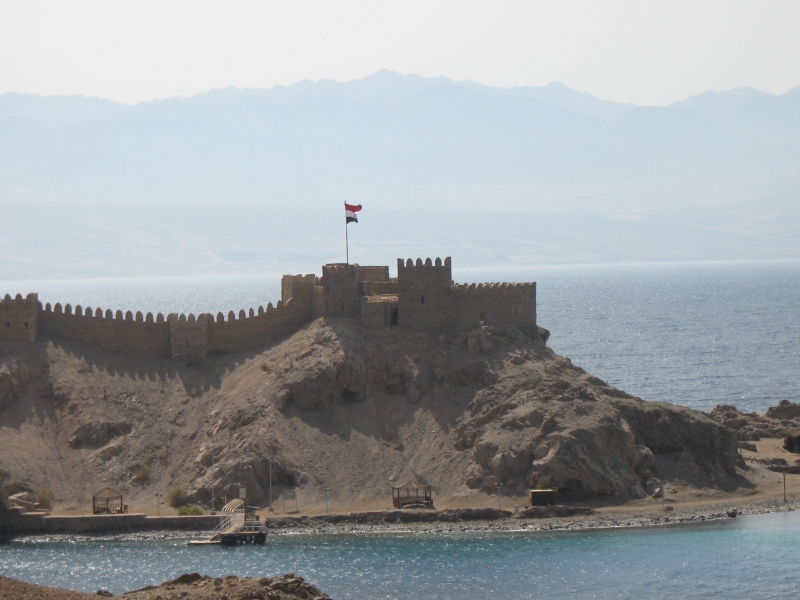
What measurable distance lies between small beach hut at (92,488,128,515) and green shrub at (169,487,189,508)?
6.57ft

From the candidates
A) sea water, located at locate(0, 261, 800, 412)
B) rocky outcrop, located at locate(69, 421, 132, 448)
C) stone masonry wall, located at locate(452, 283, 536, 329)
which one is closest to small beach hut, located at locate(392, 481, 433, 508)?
stone masonry wall, located at locate(452, 283, 536, 329)

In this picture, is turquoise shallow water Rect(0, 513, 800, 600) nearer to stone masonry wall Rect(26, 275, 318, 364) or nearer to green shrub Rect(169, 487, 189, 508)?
green shrub Rect(169, 487, 189, 508)

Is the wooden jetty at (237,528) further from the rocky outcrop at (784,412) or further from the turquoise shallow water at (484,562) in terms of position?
the rocky outcrop at (784,412)

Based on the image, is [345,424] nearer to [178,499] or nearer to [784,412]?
[178,499]

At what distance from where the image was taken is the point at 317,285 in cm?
7388

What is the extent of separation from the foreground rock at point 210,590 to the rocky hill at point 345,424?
20.6 metres

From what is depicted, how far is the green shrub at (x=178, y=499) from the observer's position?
212 ft

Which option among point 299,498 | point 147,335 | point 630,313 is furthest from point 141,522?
point 630,313

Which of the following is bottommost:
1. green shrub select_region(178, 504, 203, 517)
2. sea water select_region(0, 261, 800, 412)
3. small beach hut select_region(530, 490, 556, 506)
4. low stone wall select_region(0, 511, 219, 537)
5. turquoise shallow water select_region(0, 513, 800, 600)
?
turquoise shallow water select_region(0, 513, 800, 600)

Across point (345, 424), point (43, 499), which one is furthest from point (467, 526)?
point (43, 499)

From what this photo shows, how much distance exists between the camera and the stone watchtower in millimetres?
71562

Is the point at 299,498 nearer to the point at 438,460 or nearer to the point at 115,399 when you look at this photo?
the point at 438,460

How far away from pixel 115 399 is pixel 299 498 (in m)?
11.5

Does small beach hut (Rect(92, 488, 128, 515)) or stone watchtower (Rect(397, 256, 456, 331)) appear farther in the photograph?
stone watchtower (Rect(397, 256, 456, 331))
